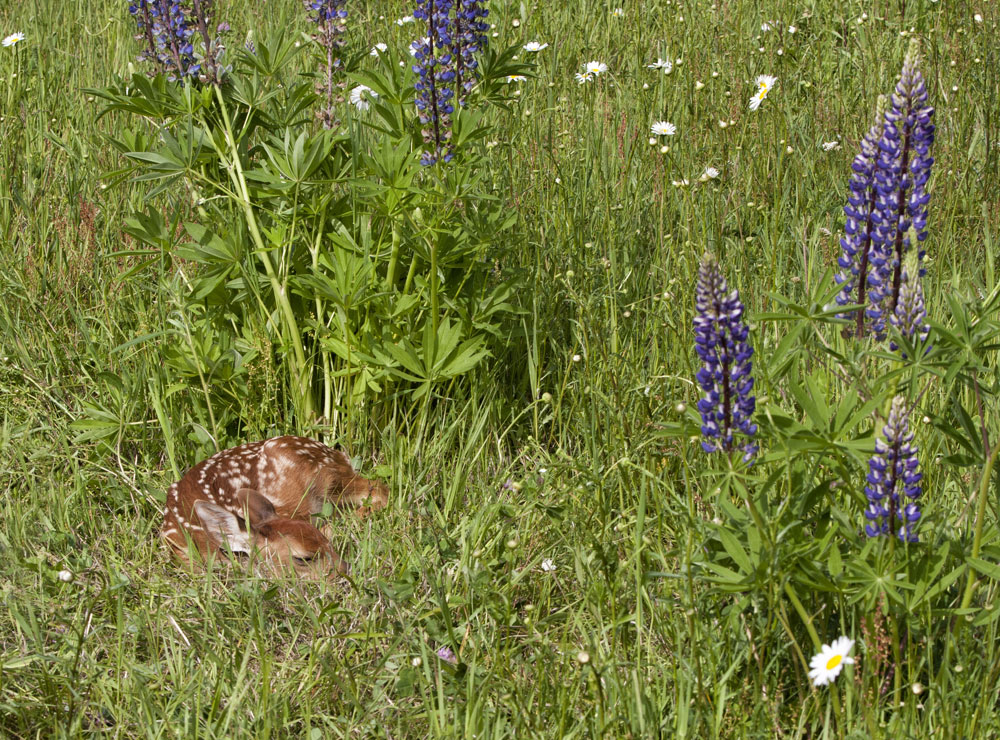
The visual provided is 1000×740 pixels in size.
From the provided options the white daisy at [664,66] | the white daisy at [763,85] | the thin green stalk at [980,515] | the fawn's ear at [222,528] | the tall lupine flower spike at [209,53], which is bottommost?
the fawn's ear at [222,528]

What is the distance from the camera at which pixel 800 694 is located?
2.43m

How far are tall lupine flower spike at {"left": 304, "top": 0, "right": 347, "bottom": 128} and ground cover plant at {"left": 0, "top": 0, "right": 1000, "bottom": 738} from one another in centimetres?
2

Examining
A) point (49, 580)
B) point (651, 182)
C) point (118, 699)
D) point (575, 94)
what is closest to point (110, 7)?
point (575, 94)

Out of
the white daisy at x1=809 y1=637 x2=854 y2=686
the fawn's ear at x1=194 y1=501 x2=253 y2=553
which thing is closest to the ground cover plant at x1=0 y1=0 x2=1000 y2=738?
the white daisy at x1=809 y1=637 x2=854 y2=686

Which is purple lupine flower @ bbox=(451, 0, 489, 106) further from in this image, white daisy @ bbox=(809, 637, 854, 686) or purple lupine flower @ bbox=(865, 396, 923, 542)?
white daisy @ bbox=(809, 637, 854, 686)

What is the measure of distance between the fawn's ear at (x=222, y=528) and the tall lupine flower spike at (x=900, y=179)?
194cm

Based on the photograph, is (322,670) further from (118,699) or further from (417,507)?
(417,507)

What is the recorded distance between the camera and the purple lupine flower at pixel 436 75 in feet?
10.9

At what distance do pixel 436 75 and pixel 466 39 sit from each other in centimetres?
16

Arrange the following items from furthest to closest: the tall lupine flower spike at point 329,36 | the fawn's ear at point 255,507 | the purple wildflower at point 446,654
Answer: the tall lupine flower spike at point 329,36, the fawn's ear at point 255,507, the purple wildflower at point 446,654

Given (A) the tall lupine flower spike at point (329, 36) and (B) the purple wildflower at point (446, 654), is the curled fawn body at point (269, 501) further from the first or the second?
(A) the tall lupine flower spike at point (329, 36)

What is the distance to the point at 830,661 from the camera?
2207mm

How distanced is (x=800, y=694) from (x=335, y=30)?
108 inches

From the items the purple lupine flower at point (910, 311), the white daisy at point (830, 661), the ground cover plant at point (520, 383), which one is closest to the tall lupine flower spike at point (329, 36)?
the ground cover plant at point (520, 383)
